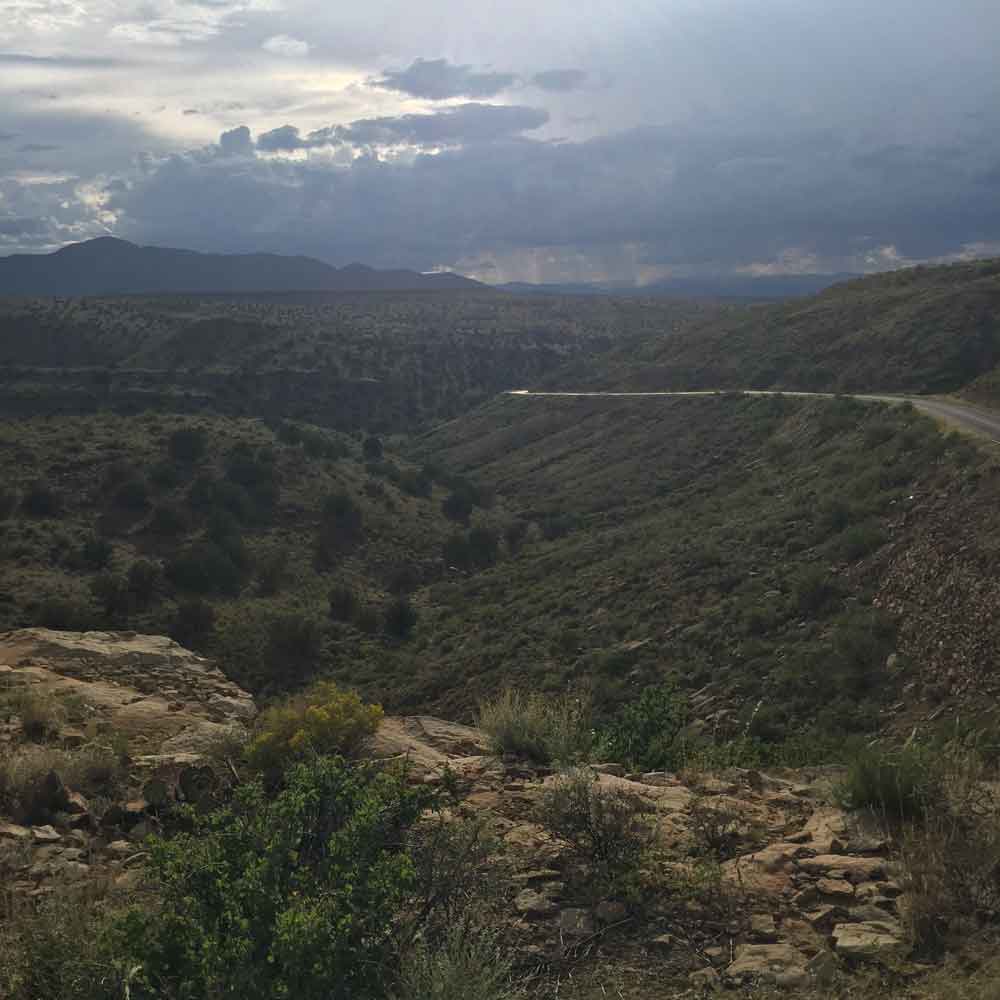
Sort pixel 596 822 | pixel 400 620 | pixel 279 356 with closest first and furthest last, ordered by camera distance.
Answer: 1. pixel 596 822
2. pixel 400 620
3. pixel 279 356

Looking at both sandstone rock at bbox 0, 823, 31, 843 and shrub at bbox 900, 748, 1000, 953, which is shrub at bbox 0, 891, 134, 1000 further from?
shrub at bbox 900, 748, 1000, 953

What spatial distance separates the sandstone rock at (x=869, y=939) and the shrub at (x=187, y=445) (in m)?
46.6

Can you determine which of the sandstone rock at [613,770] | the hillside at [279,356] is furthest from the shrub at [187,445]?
the sandstone rock at [613,770]

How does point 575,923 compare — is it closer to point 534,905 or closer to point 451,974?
point 534,905

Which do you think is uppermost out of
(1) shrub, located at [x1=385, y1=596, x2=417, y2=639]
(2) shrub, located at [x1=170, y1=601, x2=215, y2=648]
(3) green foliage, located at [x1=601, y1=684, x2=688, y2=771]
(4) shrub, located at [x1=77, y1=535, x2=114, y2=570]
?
(3) green foliage, located at [x1=601, y1=684, x2=688, y2=771]

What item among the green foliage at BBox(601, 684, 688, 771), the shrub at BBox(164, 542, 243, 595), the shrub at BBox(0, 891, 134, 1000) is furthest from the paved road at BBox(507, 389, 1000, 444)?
the shrub at BBox(0, 891, 134, 1000)

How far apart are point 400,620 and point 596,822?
95.1 ft

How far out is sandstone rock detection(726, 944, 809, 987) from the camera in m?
5.26

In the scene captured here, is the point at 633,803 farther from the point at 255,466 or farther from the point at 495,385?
the point at 495,385

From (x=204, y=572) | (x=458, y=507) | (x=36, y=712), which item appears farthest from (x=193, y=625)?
(x=36, y=712)

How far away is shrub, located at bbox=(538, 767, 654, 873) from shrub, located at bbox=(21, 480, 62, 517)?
38.6 metres

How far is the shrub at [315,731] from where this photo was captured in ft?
27.5

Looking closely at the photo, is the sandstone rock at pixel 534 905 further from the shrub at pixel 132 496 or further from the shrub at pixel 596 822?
the shrub at pixel 132 496

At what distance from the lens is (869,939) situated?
18.4 ft
